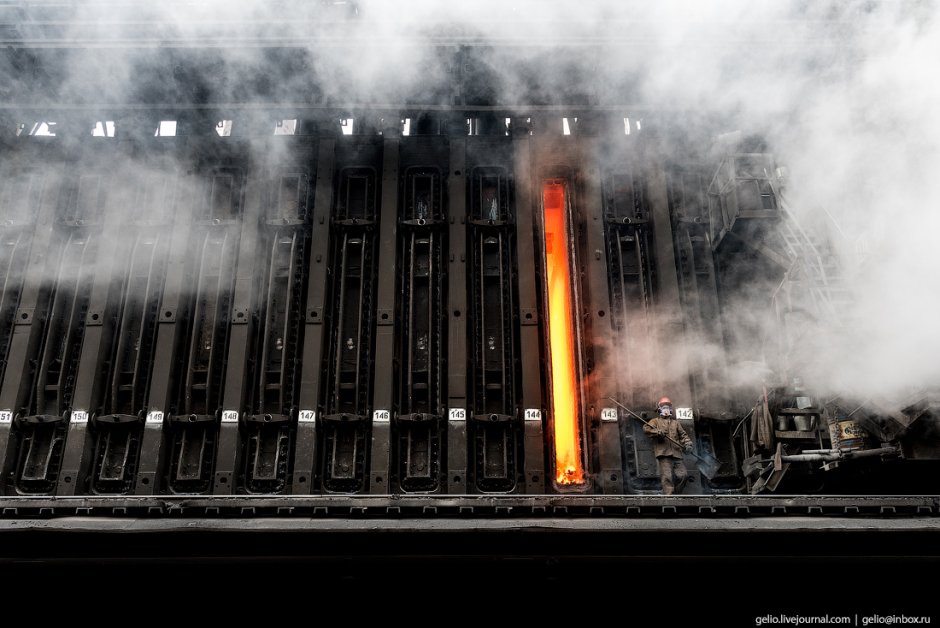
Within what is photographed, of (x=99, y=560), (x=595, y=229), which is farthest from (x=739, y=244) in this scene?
(x=99, y=560)

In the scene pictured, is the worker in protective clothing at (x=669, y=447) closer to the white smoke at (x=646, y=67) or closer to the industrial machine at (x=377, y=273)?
the industrial machine at (x=377, y=273)

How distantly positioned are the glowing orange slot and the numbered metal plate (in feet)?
0.69

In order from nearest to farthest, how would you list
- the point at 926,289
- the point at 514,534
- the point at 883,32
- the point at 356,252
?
the point at 514,534
the point at 926,289
the point at 883,32
the point at 356,252

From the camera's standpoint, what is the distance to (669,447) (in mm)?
7828

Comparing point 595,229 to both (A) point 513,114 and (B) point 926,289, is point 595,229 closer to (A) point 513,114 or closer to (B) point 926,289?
(A) point 513,114

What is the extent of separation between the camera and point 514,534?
228 inches

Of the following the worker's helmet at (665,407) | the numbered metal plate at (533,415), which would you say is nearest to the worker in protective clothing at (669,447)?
the worker's helmet at (665,407)

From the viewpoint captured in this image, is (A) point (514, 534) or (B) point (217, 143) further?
(B) point (217, 143)

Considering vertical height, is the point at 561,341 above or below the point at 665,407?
above

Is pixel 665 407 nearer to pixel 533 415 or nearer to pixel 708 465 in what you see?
pixel 708 465

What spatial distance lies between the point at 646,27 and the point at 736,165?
185 cm

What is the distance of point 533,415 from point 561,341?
3.15 feet

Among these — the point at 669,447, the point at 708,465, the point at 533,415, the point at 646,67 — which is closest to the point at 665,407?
the point at 669,447

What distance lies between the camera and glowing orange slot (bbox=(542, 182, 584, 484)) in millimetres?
8305
